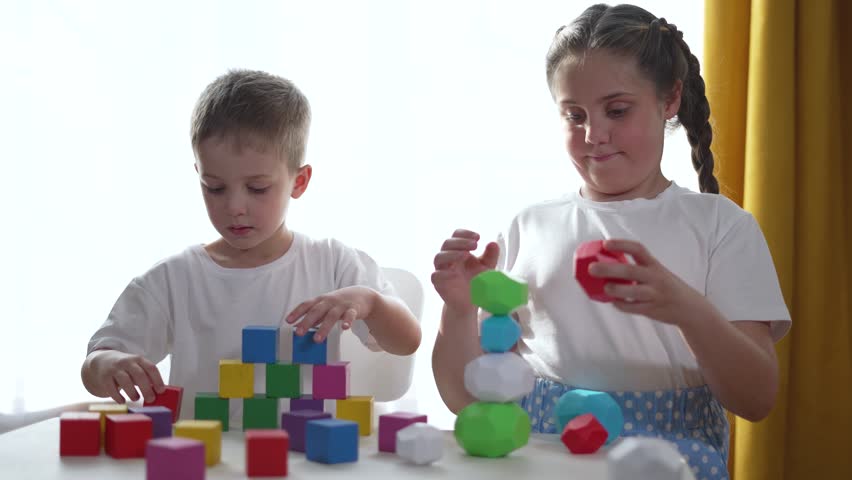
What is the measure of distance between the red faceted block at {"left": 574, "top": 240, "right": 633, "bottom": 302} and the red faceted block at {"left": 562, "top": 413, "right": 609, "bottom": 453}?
13cm

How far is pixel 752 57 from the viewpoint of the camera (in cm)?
189

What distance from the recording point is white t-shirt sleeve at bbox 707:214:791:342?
1222 mm

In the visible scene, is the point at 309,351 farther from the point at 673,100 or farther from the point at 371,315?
the point at 673,100

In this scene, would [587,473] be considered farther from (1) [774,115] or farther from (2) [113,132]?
(2) [113,132]

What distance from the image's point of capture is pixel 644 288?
92 cm

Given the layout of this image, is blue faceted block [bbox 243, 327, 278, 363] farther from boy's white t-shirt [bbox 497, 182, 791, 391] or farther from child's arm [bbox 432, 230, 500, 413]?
boy's white t-shirt [bbox 497, 182, 791, 391]

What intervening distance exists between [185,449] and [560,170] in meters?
1.57

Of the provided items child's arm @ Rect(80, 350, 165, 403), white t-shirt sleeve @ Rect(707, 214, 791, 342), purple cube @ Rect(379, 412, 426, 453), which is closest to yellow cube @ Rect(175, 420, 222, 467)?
purple cube @ Rect(379, 412, 426, 453)

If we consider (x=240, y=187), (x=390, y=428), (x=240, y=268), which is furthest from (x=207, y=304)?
(x=390, y=428)

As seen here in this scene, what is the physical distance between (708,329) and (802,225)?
94cm

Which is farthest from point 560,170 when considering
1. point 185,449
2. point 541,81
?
point 185,449

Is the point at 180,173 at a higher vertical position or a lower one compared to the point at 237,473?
higher

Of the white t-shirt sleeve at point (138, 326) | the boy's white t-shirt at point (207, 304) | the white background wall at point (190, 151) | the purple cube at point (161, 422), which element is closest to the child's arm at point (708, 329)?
the purple cube at point (161, 422)

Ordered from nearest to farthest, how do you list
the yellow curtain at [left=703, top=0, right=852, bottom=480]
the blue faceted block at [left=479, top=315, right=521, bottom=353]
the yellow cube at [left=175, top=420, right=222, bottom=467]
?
the yellow cube at [left=175, top=420, right=222, bottom=467], the blue faceted block at [left=479, top=315, right=521, bottom=353], the yellow curtain at [left=703, top=0, right=852, bottom=480]
